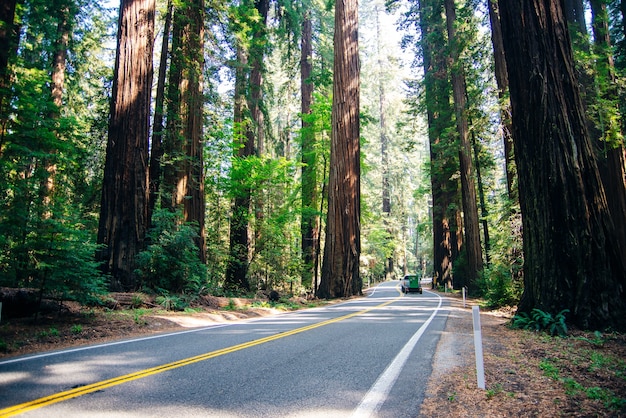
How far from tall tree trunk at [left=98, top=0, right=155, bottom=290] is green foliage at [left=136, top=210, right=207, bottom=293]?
0.39 meters

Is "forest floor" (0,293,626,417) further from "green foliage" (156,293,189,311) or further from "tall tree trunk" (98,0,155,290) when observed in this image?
"tall tree trunk" (98,0,155,290)

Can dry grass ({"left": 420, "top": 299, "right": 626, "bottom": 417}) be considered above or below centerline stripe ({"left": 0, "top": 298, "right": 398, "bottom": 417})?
below

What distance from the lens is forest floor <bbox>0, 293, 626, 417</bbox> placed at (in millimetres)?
3609

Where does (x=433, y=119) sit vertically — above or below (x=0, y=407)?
above

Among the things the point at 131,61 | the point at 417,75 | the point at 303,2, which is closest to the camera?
the point at 131,61

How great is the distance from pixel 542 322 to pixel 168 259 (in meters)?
9.81

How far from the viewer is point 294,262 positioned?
20953 millimetres

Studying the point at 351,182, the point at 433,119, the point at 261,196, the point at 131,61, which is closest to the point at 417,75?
the point at 433,119

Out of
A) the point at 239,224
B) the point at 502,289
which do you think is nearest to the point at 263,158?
the point at 239,224

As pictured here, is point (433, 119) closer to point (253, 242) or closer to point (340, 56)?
point (340, 56)

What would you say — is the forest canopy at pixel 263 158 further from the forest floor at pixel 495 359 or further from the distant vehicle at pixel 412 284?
the distant vehicle at pixel 412 284

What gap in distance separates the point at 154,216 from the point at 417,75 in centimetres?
2484

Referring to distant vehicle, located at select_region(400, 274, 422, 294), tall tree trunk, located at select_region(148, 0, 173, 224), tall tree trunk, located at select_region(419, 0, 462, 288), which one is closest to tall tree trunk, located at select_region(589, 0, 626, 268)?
Result: tall tree trunk, located at select_region(419, 0, 462, 288)

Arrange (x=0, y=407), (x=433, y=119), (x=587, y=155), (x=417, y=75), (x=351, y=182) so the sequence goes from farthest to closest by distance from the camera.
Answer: (x=417, y=75) → (x=433, y=119) → (x=351, y=182) → (x=587, y=155) → (x=0, y=407)
